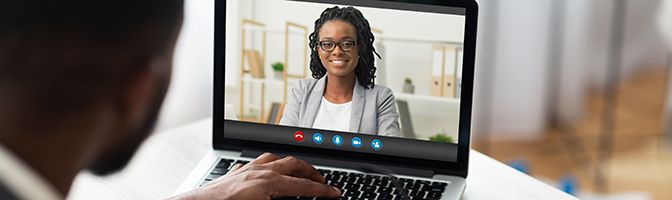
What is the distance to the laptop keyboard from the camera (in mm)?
1307

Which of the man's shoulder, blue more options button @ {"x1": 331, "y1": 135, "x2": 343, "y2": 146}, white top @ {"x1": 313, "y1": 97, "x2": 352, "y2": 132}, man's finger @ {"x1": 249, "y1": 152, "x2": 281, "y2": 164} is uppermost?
the man's shoulder

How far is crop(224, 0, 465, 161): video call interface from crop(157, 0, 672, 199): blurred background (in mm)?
1074

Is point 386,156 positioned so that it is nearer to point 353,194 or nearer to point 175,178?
point 353,194

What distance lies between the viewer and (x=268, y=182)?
1.23m

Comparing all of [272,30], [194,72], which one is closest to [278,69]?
[272,30]

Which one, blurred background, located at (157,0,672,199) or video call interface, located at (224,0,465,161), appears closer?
video call interface, located at (224,0,465,161)

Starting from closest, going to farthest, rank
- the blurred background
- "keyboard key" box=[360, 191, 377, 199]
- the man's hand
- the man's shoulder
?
the man's shoulder < the man's hand < "keyboard key" box=[360, 191, 377, 199] < the blurred background

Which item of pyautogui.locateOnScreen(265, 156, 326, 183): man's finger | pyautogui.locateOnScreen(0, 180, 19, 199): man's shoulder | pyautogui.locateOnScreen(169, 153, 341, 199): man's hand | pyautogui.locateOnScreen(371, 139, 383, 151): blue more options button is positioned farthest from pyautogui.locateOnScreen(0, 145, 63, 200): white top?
pyautogui.locateOnScreen(371, 139, 383, 151): blue more options button

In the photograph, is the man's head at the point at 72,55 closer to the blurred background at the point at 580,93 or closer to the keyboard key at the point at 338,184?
the keyboard key at the point at 338,184

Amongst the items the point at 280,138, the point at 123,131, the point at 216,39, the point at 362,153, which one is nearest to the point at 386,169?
the point at 362,153

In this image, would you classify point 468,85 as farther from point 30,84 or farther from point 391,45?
point 30,84

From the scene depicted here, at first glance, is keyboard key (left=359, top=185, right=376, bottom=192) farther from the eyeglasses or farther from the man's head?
the man's head

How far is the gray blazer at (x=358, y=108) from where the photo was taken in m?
1.35

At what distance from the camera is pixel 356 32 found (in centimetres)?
135
